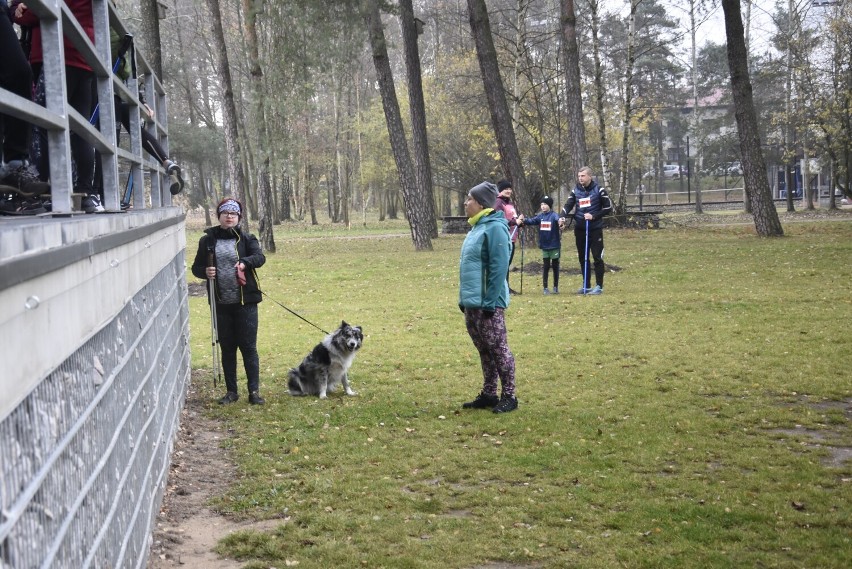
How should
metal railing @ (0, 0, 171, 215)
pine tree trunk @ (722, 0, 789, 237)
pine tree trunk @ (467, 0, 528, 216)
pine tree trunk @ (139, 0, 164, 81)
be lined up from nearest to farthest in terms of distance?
metal railing @ (0, 0, 171, 215) → pine tree trunk @ (139, 0, 164, 81) → pine tree trunk @ (467, 0, 528, 216) → pine tree trunk @ (722, 0, 789, 237)

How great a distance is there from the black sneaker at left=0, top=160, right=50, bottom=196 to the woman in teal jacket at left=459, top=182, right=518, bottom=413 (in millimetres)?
4347

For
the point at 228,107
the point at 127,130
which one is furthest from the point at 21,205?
the point at 228,107

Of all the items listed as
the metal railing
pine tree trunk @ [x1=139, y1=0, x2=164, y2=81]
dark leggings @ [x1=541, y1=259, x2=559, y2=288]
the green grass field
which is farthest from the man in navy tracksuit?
the metal railing

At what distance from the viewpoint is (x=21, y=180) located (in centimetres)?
397

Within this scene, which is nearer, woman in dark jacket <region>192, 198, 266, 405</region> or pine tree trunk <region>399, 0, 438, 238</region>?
woman in dark jacket <region>192, 198, 266, 405</region>

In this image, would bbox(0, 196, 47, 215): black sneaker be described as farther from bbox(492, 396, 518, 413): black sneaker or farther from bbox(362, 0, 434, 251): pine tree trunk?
bbox(362, 0, 434, 251): pine tree trunk

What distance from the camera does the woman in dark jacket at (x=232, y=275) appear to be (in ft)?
28.6

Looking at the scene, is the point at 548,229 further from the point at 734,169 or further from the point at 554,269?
the point at 734,169

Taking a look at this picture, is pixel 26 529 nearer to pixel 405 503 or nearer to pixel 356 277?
pixel 405 503

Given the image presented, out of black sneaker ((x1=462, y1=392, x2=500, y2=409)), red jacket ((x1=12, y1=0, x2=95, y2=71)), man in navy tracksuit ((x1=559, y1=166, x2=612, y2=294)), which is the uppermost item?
red jacket ((x1=12, y1=0, x2=95, y2=71))

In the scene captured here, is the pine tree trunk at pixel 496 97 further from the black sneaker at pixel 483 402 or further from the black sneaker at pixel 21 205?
the black sneaker at pixel 21 205

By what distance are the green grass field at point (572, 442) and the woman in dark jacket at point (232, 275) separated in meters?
0.65

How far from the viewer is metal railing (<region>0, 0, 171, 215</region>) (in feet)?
9.68

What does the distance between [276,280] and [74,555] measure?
18300 millimetres
